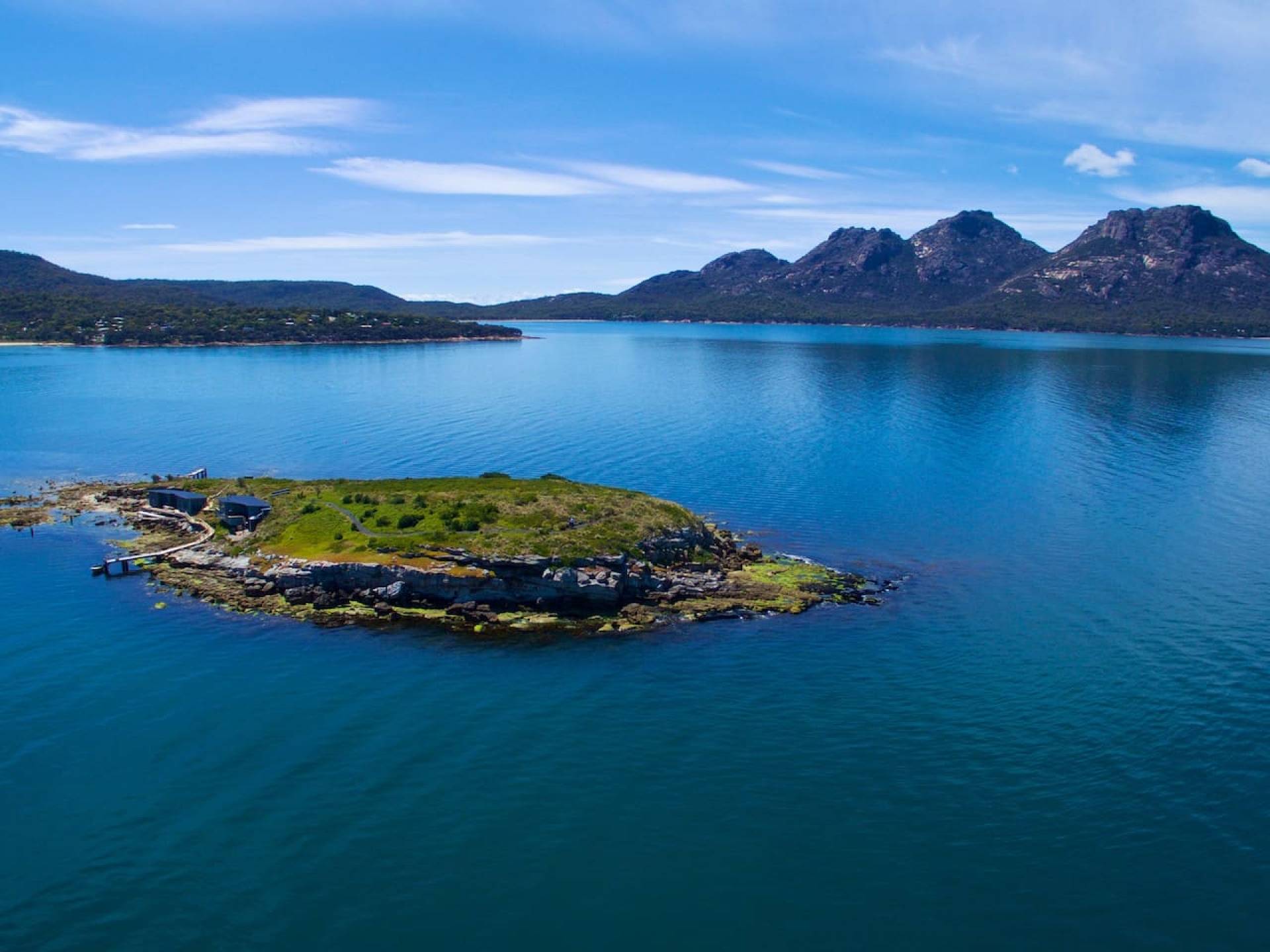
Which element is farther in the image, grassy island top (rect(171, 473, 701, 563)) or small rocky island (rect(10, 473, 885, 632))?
grassy island top (rect(171, 473, 701, 563))

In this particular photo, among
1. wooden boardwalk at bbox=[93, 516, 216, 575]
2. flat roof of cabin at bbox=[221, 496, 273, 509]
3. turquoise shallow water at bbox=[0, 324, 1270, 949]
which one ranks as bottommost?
turquoise shallow water at bbox=[0, 324, 1270, 949]

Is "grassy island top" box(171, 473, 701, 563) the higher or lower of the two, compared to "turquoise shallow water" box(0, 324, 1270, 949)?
higher

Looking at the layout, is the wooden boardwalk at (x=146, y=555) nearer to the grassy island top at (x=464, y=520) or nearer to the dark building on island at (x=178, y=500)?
the dark building on island at (x=178, y=500)

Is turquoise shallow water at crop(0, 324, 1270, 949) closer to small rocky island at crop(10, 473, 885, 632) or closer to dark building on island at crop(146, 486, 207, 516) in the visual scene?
small rocky island at crop(10, 473, 885, 632)

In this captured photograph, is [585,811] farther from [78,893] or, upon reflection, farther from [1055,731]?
[1055,731]

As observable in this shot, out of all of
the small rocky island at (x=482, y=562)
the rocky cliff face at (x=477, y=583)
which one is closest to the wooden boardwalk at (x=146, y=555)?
the small rocky island at (x=482, y=562)

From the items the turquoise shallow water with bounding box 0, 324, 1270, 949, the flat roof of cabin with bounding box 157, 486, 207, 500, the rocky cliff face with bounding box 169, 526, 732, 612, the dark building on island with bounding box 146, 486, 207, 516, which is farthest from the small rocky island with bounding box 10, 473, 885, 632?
the flat roof of cabin with bounding box 157, 486, 207, 500

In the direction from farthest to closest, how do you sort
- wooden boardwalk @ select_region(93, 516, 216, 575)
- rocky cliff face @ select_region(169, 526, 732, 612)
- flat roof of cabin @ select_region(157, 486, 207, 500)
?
1. flat roof of cabin @ select_region(157, 486, 207, 500)
2. wooden boardwalk @ select_region(93, 516, 216, 575)
3. rocky cliff face @ select_region(169, 526, 732, 612)

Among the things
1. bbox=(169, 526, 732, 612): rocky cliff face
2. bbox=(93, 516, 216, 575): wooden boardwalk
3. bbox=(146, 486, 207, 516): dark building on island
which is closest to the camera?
bbox=(169, 526, 732, 612): rocky cliff face
